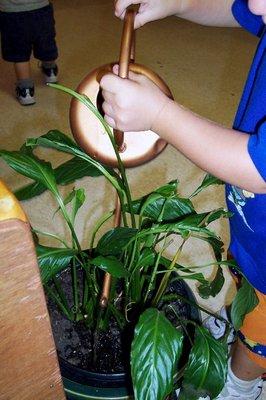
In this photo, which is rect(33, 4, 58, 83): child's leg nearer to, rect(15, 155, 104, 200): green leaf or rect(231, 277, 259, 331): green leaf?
rect(15, 155, 104, 200): green leaf

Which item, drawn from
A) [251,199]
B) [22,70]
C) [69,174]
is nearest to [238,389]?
[251,199]

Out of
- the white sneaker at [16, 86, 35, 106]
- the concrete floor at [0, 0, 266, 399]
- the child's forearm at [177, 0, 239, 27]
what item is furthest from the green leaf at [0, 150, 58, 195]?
the white sneaker at [16, 86, 35, 106]

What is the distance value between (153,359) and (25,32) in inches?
59.3

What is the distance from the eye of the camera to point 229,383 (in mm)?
996

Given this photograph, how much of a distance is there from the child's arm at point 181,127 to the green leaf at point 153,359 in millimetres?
210

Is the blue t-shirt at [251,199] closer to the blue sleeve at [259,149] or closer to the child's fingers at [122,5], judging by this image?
the blue sleeve at [259,149]

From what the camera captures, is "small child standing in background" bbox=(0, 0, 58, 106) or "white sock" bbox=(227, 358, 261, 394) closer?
"white sock" bbox=(227, 358, 261, 394)

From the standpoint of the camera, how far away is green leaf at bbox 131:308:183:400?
0.56 meters

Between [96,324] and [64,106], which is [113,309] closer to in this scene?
[96,324]

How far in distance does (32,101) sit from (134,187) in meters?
0.63

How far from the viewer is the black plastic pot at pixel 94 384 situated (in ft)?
2.26

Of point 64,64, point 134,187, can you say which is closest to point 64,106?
point 64,64

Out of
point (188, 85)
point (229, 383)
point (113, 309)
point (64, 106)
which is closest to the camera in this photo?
point (113, 309)

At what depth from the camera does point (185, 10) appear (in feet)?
2.44
